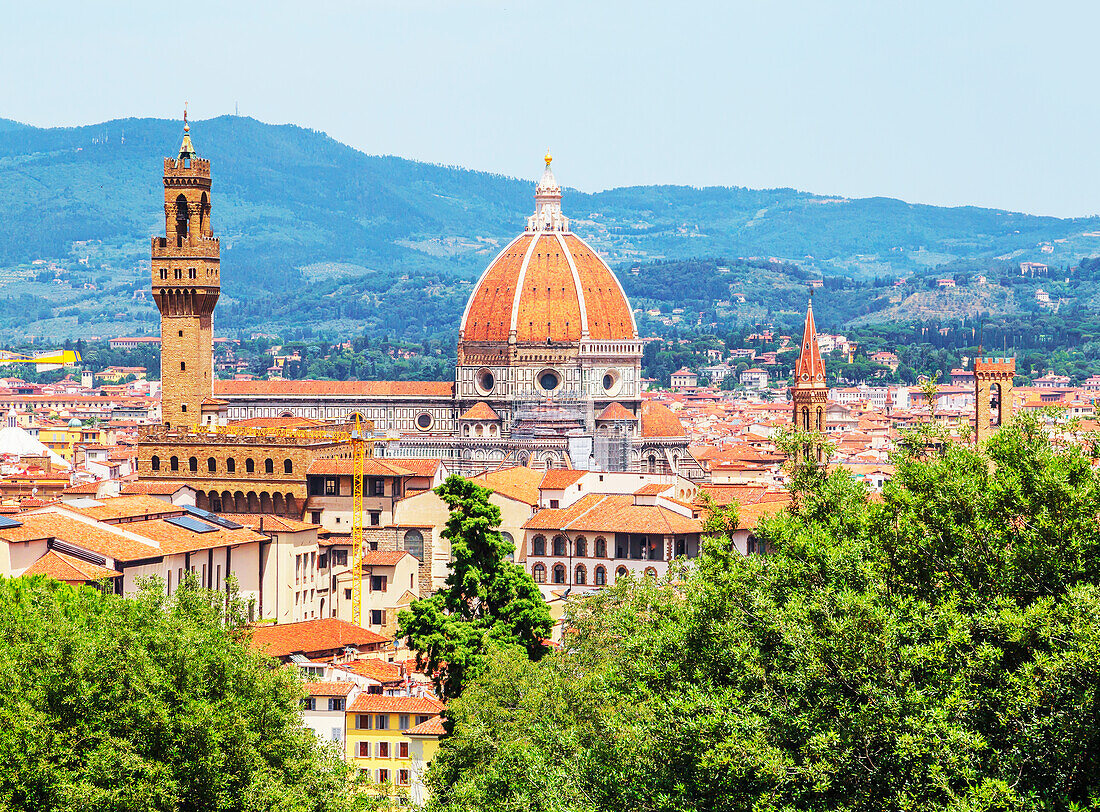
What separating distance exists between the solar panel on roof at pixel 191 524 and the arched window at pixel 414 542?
799cm

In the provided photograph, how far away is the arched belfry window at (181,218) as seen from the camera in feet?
271

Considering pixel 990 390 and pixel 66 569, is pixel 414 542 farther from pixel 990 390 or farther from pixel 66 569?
pixel 990 390

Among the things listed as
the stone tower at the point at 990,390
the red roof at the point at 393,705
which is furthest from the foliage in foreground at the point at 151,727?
the stone tower at the point at 990,390

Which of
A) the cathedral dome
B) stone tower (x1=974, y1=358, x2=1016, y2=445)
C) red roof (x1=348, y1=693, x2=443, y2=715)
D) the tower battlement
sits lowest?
red roof (x1=348, y1=693, x2=443, y2=715)

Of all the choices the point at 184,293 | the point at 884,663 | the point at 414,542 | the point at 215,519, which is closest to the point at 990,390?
the point at 184,293

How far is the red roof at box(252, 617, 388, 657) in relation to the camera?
53.0 metres

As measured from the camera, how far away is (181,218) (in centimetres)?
8294

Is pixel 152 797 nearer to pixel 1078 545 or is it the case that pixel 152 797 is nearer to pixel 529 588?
pixel 1078 545

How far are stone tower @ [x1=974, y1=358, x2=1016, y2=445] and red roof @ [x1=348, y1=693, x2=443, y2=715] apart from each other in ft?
195

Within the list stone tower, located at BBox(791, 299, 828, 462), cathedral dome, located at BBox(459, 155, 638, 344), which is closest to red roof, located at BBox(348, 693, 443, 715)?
stone tower, located at BBox(791, 299, 828, 462)

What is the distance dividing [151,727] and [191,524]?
2934cm

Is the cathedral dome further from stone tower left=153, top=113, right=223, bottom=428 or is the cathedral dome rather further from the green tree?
the green tree

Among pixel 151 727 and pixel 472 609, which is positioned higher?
pixel 472 609

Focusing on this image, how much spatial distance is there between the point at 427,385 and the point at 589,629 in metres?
83.3
